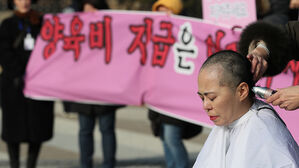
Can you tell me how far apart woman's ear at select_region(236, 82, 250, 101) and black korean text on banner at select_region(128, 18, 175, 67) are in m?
3.31

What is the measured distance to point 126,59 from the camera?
268 inches

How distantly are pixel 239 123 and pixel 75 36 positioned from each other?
4.20 meters

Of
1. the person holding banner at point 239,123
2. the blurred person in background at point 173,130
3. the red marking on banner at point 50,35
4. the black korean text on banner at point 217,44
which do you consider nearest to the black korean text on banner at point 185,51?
the black korean text on banner at point 217,44

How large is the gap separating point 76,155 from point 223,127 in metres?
5.13

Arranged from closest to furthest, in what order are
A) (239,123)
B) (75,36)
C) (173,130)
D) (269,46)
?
(239,123)
(269,46)
(173,130)
(75,36)

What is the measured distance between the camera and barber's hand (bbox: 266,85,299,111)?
10.1ft

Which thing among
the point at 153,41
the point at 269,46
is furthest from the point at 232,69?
the point at 153,41

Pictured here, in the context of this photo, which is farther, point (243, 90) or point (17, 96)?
point (17, 96)

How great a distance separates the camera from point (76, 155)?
8227mm

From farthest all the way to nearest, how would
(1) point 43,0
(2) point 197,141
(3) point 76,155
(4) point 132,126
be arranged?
1. (1) point 43,0
2. (4) point 132,126
3. (2) point 197,141
4. (3) point 76,155

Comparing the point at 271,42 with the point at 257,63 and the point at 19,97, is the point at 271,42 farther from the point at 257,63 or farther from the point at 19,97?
the point at 19,97

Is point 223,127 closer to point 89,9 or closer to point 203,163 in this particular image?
point 203,163

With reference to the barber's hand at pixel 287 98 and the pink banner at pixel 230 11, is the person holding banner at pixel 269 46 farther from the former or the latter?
the pink banner at pixel 230 11

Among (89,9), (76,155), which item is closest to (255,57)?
(89,9)
